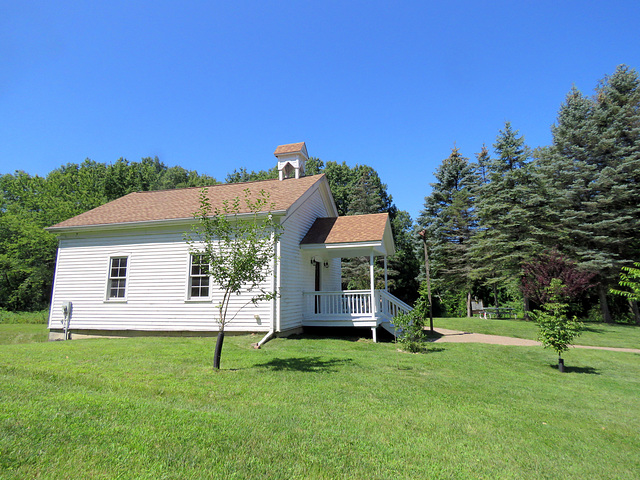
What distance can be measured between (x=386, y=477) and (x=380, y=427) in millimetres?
1145

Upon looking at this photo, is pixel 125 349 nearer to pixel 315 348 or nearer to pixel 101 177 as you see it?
pixel 315 348

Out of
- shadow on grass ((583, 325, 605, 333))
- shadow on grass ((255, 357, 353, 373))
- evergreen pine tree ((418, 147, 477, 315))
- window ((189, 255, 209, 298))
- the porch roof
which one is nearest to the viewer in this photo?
shadow on grass ((255, 357, 353, 373))

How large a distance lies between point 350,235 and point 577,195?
56.0 ft

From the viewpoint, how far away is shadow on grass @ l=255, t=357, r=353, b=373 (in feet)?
23.9

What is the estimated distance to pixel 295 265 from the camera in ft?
41.6

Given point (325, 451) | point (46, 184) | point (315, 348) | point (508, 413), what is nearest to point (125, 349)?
point (315, 348)

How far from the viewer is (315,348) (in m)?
9.95

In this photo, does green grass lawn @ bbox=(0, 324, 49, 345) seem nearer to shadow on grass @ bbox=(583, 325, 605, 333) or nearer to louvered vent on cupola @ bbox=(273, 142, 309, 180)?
louvered vent on cupola @ bbox=(273, 142, 309, 180)

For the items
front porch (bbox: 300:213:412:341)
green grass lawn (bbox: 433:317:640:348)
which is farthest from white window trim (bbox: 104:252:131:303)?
green grass lawn (bbox: 433:317:640:348)

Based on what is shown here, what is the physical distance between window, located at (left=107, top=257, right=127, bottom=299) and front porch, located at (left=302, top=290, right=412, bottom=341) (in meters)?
6.67

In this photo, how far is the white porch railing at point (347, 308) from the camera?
12.1 meters

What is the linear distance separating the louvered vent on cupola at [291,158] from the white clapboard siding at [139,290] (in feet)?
21.2

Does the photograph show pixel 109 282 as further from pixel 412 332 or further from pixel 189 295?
pixel 412 332

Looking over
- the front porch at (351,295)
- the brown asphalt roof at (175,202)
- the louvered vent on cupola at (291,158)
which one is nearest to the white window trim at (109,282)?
the brown asphalt roof at (175,202)
